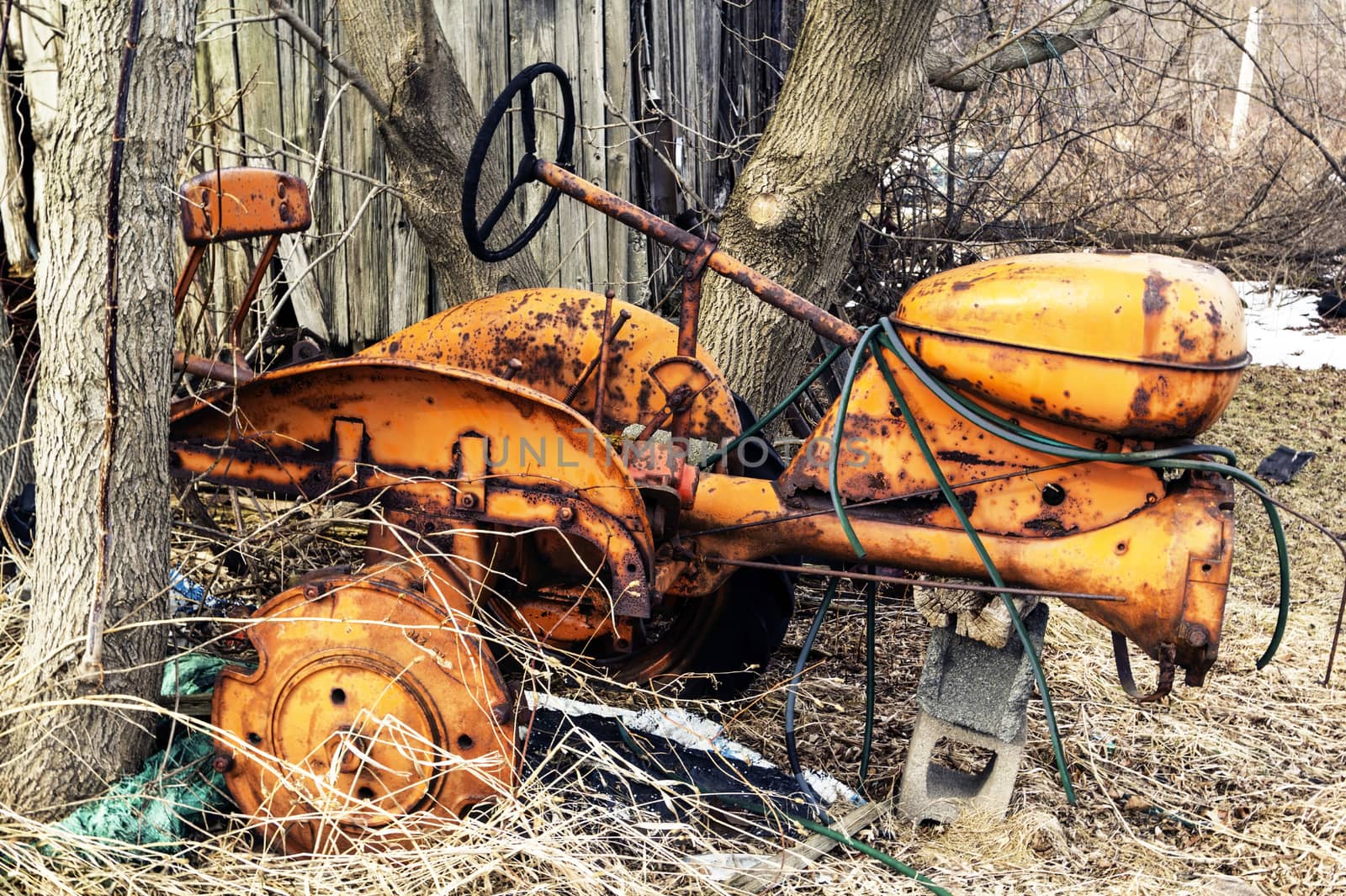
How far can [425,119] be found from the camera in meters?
3.71

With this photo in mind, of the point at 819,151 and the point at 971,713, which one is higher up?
the point at 819,151

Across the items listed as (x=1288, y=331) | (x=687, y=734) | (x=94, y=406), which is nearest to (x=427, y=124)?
(x=94, y=406)

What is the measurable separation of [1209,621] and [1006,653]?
0.54 m

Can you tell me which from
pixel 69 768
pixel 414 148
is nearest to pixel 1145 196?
pixel 414 148

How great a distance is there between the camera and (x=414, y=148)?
3771mm

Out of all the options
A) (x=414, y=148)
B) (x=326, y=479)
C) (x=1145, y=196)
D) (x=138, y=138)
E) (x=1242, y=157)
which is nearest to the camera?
(x=138, y=138)

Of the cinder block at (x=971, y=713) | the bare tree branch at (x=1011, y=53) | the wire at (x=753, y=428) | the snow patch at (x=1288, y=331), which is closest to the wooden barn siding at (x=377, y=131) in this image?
the bare tree branch at (x=1011, y=53)

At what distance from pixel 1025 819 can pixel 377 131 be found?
303 cm

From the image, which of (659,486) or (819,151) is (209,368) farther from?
(819,151)

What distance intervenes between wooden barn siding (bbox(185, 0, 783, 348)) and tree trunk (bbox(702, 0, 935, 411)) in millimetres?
891

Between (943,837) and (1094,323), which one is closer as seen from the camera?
(1094,323)

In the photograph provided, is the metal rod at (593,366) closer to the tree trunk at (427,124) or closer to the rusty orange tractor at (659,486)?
the rusty orange tractor at (659,486)

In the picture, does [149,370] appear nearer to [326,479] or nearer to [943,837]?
[326,479]

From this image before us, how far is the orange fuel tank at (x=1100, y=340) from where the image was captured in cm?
223
